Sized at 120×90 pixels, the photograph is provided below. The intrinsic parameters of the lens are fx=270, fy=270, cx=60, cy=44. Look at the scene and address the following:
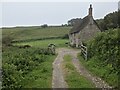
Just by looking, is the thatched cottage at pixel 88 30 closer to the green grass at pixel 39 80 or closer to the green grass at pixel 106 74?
the green grass at pixel 106 74

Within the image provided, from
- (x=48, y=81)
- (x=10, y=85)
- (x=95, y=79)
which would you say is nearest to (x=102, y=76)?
(x=95, y=79)

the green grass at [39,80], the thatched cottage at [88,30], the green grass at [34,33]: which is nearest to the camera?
the green grass at [39,80]

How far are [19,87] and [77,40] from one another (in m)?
38.5

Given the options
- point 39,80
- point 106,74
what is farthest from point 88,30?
point 39,80

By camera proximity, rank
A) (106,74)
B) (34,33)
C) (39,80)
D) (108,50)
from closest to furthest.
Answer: (39,80), (106,74), (108,50), (34,33)

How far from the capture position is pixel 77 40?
50844 millimetres

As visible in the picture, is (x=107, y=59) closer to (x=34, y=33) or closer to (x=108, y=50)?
(x=108, y=50)

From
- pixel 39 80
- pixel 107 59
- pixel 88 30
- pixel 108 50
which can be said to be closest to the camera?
pixel 39 80

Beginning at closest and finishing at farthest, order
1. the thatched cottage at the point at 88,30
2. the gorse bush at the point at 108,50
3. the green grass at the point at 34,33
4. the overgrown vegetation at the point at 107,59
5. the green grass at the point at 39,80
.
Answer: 1. the green grass at the point at 39,80
2. the overgrown vegetation at the point at 107,59
3. the gorse bush at the point at 108,50
4. the thatched cottage at the point at 88,30
5. the green grass at the point at 34,33

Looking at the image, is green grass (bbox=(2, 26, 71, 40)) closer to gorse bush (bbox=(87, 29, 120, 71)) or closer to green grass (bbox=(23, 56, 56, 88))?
gorse bush (bbox=(87, 29, 120, 71))

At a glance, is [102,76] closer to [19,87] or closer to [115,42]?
[115,42]

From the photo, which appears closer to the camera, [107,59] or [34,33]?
[107,59]

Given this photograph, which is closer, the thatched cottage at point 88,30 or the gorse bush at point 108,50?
the gorse bush at point 108,50

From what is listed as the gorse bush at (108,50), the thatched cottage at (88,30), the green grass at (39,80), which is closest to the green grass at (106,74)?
the gorse bush at (108,50)
